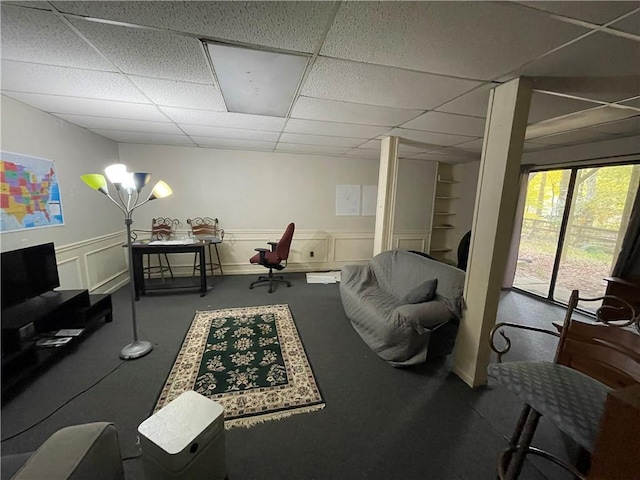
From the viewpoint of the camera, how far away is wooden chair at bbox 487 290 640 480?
92 centimetres

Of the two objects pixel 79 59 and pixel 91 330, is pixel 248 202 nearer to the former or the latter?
pixel 91 330

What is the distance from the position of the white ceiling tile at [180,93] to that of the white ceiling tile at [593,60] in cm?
220

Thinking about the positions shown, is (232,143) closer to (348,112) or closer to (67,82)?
(67,82)

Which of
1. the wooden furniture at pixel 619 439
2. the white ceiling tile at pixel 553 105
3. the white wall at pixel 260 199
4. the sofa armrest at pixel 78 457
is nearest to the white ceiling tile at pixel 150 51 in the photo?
the sofa armrest at pixel 78 457

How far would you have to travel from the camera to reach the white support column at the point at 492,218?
1.75m

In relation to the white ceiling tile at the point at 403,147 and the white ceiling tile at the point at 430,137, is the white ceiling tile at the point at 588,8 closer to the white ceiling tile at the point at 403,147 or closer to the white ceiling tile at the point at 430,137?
the white ceiling tile at the point at 430,137

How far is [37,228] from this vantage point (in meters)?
2.48

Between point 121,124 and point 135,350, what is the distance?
2.56 metres

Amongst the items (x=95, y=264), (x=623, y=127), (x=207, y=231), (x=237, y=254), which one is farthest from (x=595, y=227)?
(x=95, y=264)

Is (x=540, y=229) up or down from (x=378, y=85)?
down

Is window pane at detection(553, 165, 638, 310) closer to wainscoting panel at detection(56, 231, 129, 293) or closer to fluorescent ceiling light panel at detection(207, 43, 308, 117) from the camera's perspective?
fluorescent ceiling light panel at detection(207, 43, 308, 117)

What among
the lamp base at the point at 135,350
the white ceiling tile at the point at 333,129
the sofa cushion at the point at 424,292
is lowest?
the lamp base at the point at 135,350

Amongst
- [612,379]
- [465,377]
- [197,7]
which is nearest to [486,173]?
[612,379]

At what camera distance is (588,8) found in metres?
1.06
